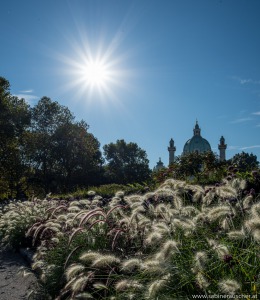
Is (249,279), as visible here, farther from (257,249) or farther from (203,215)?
(203,215)

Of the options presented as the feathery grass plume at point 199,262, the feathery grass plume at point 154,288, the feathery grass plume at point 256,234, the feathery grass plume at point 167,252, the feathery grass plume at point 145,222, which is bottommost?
the feathery grass plume at point 154,288

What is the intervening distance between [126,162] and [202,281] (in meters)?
61.4

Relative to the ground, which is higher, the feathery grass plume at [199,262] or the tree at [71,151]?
the tree at [71,151]

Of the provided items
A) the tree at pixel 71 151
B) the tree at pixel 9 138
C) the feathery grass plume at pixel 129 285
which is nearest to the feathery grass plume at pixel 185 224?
the feathery grass plume at pixel 129 285

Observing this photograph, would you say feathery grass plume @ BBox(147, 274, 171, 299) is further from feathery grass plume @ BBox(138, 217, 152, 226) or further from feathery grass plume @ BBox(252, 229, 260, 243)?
feathery grass plume @ BBox(138, 217, 152, 226)

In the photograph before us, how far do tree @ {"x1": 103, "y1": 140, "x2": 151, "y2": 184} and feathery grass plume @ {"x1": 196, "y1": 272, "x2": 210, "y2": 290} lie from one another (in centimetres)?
5610

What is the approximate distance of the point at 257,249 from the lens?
2.61 meters

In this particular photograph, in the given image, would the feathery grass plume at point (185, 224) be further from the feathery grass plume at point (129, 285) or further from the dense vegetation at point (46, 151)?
the dense vegetation at point (46, 151)

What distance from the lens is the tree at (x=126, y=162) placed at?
198 ft

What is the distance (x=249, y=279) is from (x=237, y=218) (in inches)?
65.3

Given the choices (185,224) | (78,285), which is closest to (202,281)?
(185,224)

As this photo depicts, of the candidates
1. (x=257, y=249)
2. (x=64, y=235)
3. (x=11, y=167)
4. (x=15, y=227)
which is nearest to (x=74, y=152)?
(x=11, y=167)

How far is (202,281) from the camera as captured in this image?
230cm

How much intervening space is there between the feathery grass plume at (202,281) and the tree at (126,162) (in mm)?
56100
